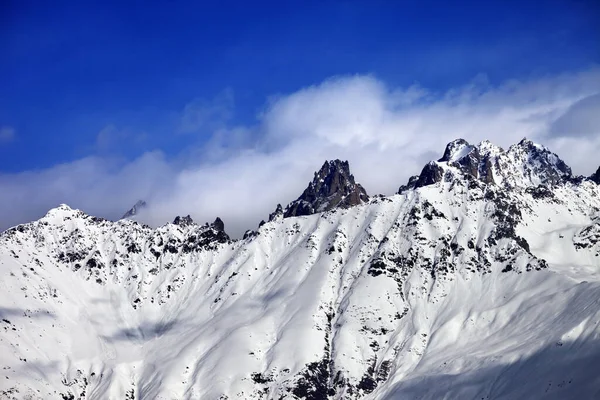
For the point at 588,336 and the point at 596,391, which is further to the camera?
the point at 588,336

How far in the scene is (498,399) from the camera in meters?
199

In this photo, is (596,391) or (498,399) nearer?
(596,391)

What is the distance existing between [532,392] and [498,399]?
1346cm

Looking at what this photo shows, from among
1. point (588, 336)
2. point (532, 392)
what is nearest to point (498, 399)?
point (532, 392)

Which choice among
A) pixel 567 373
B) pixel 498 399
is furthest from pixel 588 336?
pixel 498 399

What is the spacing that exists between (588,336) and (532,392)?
2617cm

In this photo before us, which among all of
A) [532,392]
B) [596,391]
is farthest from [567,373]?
[596,391]

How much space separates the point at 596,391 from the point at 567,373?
74.3 ft

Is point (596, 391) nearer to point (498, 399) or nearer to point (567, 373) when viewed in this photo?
point (567, 373)

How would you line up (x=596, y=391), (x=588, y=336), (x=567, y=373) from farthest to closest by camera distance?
(x=588, y=336) → (x=567, y=373) → (x=596, y=391)

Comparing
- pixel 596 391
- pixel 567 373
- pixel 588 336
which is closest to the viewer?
pixel 596 391

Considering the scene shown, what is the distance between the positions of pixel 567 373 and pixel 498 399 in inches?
936

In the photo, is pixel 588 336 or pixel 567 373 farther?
pixel 588 336

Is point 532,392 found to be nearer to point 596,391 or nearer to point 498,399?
point 498,399
